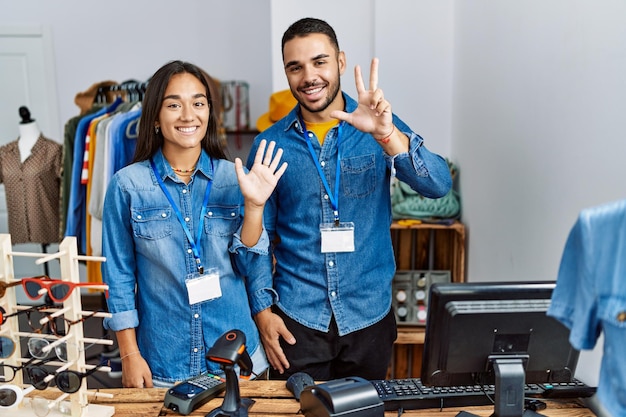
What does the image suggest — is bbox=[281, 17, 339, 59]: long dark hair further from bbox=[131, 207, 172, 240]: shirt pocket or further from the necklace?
bbox=[131, 207, 172, 240]: shirt pocket

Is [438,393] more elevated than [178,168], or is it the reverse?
[178,168]

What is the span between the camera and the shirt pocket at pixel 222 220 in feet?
5.66

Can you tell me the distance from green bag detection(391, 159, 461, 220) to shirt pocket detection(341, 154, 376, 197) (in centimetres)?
106

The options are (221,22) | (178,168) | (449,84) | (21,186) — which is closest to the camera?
(178,168)

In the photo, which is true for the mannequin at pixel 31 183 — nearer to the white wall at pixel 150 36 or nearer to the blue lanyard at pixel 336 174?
the white wall at pixel 150 36

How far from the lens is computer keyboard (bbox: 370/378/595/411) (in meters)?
1.44

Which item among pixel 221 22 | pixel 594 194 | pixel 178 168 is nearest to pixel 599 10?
pixel 594 194

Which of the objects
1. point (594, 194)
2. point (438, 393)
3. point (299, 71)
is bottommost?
point (438, 393)

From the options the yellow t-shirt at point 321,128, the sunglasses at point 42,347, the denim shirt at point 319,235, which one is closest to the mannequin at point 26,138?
the denim shirt at point 319,235

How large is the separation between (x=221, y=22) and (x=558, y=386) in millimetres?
3780

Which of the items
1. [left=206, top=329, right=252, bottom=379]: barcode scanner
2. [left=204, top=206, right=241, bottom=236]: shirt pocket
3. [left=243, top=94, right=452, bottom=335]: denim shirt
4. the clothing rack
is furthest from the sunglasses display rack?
the clothing rack

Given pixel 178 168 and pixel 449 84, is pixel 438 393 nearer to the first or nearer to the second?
pixel 178 168

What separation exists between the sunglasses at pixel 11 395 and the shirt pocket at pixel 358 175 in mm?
1116

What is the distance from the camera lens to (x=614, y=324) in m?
0.85
